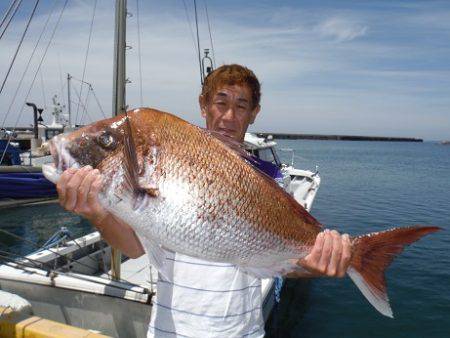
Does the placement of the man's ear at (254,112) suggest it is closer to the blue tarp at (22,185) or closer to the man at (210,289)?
the man at (210,289)

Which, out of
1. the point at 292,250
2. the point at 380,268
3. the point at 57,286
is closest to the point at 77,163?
the point at 292,250

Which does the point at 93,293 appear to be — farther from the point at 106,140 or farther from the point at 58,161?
→ the point at 106,140

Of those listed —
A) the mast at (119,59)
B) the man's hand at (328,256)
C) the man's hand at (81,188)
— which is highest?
the mast at (119,59)

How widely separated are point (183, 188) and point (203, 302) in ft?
2.32

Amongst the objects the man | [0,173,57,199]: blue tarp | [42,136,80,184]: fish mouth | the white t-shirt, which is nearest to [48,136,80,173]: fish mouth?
[42,136,80,184]: fish mouth

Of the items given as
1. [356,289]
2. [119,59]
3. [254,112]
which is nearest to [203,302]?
[254,112]

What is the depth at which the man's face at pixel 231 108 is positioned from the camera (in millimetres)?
2518

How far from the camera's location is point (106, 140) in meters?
1.98

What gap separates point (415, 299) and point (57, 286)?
26.5 ft

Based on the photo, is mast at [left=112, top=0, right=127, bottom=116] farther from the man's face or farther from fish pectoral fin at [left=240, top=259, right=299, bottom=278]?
fish pectoral fin at [left=240, top=259, right=299, bottom=278]

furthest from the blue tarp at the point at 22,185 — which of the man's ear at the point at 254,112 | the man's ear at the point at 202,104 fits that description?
the man's ear at the point at 254,112

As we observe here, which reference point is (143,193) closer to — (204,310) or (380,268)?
(204,310)

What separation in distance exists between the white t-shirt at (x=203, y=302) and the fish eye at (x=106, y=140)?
73 centimetres

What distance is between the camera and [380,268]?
224 centimetres
